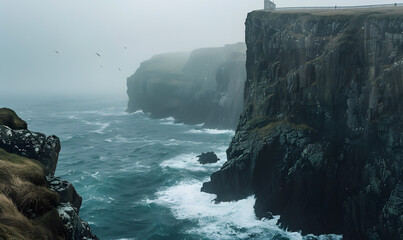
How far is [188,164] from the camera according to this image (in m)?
81.4

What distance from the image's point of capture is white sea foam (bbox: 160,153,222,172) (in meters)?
77.6

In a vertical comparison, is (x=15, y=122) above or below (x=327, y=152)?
above

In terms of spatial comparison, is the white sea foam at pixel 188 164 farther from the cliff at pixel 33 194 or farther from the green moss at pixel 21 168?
the green moss at pixel 21 168

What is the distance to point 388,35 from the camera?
42.5 meters

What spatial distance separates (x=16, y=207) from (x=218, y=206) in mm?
43227

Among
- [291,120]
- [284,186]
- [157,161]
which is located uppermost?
[291,120]

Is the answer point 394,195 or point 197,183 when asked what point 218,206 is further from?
point 394,195

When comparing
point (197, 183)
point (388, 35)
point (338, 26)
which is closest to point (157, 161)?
point (197, 183)

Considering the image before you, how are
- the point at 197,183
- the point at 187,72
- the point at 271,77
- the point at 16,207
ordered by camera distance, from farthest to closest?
the point at 187,72
the point at 197,183
the point at 271,77
the point at 16,207

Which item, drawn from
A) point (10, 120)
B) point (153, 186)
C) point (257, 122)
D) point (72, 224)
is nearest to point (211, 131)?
point (153, 186)

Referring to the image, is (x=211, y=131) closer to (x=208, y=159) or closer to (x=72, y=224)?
(x=208, y=159)

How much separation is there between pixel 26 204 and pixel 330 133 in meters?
41.7

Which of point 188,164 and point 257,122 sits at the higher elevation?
point 257,122

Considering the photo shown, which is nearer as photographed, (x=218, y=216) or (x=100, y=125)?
(x=218, y=216)
